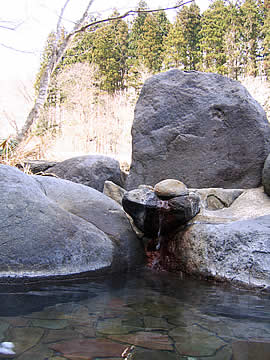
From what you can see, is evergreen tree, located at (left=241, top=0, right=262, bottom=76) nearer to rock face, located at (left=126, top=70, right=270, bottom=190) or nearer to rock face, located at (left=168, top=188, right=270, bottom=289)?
rock face, located at (left=126, top=70, right=270, bottom=190)

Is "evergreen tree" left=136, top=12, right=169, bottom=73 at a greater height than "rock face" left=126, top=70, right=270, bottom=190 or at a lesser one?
greater

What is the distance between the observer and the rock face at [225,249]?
2.72m

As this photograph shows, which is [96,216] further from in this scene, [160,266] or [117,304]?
[117,304]

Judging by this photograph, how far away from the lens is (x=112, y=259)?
3004mm

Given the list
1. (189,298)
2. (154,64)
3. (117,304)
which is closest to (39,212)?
(117,304)

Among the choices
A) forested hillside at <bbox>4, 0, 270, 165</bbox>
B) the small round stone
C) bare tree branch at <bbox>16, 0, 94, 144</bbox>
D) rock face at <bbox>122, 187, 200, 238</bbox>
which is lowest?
rock face at <bbox>122, 187, 200, 238</bbox>

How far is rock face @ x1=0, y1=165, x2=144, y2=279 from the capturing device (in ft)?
8.41

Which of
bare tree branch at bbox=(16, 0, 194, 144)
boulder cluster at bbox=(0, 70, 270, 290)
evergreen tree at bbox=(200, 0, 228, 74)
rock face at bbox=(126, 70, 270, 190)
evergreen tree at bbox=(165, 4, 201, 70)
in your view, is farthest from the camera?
evergreen tree at bbox=(165, 4, 201, 70)

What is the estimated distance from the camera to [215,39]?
2025 cm

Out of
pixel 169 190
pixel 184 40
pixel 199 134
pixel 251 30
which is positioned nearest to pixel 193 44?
pixel 184 40

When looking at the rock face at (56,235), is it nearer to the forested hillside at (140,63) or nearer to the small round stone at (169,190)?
the small round stone at (169,190)

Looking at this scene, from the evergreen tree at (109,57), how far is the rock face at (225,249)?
71.9 feet

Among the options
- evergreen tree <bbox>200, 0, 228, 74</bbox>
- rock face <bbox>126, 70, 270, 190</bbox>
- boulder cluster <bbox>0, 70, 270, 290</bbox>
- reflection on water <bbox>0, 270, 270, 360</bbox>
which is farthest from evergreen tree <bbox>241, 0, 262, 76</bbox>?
reflection on water <bbox>0, 270, 270, 360</bbox>

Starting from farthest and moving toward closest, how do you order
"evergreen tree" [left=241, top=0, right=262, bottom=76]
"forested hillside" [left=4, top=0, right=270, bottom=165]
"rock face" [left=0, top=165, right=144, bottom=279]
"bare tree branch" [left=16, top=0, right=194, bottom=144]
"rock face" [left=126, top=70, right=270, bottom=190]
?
"evergreen tree" [left=241, top=0, right=262, bottom=76] → "forested hillside" [left=4, top=0, right=270, bottom=165] → "bare tree branch" [left=16, top=0, right=194, bottom=144] → "rock face" [left=126, top=70, right=270, bottom=190] → "rock face" [left=0, top=165, right=144, bottom=279]
